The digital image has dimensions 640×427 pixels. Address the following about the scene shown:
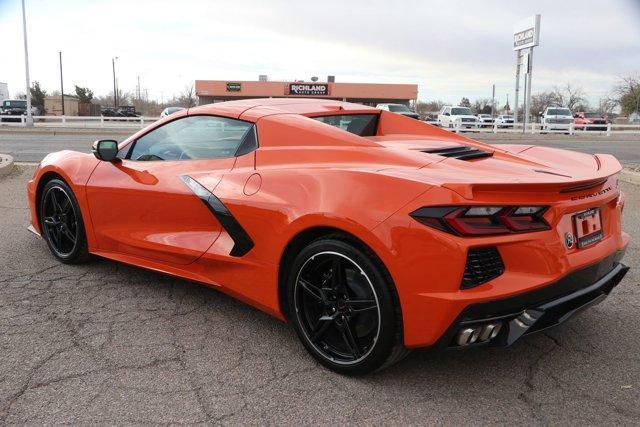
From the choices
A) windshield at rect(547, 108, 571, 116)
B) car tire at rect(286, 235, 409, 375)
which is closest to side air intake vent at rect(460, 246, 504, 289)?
car tire at rect(286, 235, 409, 375)

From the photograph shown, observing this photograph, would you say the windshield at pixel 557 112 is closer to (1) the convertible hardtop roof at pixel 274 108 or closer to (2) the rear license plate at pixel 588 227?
(1) the convertible hardtop roof at pixel 274 108

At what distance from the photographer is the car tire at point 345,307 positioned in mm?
2455

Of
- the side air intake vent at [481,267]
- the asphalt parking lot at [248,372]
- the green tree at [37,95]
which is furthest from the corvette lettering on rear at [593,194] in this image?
the green tree at [37,95]

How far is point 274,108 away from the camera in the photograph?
3.46 meters

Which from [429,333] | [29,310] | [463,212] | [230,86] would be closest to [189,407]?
[429,333]

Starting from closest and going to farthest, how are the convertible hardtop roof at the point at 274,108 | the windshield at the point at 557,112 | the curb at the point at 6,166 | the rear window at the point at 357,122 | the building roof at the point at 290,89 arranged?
the convertible hardtop roof at the point at 274,108, the rear window at the point at 357,122, the curb at the point at 6,166, the windshield at the point at 557,112, the building roof at the point at 290,89

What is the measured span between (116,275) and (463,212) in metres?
2.94

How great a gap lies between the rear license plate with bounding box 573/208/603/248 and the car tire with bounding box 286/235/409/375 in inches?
36.1

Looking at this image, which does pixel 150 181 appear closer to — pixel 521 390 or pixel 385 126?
pixel 385 126

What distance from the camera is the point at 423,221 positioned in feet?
7.56

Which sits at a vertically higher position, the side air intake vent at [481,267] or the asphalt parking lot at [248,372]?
the side air intake vent at [481,267]

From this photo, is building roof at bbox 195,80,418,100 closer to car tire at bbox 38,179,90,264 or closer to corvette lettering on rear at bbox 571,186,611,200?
car tire at bbox 38,179,90,264

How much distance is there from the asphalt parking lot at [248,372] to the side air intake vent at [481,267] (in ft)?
2.02

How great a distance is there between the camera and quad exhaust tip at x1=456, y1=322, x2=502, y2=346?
7.54 ft
